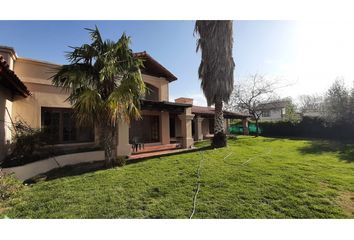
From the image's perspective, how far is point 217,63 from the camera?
15594mm

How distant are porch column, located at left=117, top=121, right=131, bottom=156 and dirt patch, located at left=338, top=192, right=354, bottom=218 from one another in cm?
1066

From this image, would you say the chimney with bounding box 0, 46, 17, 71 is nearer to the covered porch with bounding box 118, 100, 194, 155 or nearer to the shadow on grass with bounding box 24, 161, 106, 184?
the shadow on grass with bounding box 24, 161, 106, 184

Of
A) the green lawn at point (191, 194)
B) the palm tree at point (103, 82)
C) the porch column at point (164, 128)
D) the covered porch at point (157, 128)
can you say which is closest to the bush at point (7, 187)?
the green lawn at point (191, 194)

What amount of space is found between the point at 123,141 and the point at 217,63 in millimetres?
9415

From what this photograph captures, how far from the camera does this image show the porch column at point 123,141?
489 inches

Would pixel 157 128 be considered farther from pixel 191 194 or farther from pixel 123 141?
pixel 191 194

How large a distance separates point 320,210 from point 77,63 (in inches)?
436

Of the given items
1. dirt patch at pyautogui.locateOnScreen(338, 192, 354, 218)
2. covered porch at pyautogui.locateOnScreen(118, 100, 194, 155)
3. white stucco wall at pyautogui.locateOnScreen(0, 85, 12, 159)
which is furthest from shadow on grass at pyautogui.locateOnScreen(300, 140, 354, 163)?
white stucco wall at pyautogui.locateOnScreen(0, 85, 12, 159)

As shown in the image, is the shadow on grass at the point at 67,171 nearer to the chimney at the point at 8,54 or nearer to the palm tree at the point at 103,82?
the palm tree at the point at 103,82

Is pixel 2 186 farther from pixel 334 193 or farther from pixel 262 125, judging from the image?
pixel 262 125

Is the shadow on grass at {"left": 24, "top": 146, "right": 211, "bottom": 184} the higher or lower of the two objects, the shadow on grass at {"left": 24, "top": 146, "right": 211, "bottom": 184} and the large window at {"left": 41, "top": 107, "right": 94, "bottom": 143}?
the lower

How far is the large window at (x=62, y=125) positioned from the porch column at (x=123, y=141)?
2.10m

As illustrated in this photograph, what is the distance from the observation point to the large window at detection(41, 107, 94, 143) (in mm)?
12539
